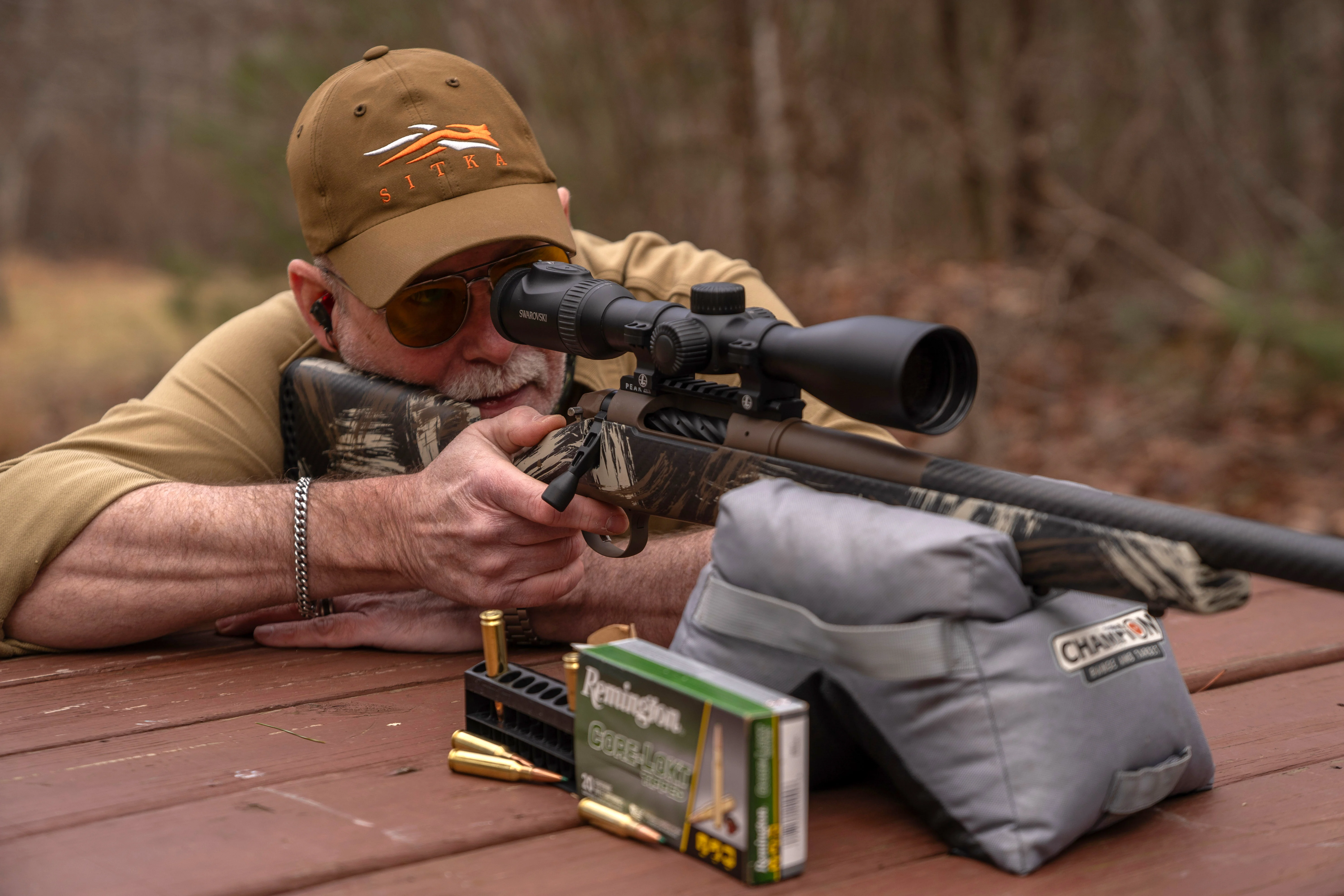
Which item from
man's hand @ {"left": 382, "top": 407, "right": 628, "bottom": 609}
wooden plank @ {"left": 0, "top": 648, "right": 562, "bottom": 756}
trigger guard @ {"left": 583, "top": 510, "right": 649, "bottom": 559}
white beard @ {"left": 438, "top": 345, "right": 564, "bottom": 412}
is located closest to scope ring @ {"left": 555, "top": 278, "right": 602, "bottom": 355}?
man's hand @ {"left": 382, "top": 407, "right": 628, "bottom": 609}

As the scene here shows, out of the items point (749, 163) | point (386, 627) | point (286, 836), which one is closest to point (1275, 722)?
point (286, 836)

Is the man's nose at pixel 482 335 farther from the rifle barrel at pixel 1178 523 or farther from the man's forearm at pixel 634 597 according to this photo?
the rifle barrel at pixel 1178 523

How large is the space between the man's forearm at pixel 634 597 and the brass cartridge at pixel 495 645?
0.61 m

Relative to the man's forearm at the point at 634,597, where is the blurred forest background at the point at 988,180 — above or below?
above

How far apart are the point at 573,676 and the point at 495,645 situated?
22 centimetres

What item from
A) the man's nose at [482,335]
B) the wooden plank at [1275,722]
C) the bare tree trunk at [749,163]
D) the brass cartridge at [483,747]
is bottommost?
the wooden plank at [1275,722]

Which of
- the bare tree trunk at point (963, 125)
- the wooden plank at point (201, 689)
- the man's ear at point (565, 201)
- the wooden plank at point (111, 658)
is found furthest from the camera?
the bare tree trunk at point (963, 125)

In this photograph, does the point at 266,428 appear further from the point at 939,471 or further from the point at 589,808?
the point at 939,471

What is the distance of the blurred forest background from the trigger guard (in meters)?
4.88

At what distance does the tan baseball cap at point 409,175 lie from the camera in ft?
8.04

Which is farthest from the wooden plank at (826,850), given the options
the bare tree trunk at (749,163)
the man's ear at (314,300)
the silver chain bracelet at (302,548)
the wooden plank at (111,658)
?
the bare tree trunk at (749,163)

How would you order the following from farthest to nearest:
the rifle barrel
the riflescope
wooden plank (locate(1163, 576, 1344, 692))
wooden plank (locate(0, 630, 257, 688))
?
wooden plank (locate(0, 630, 257, 688))
wooden plank (locate(1163, 576, 1344, 692))
the riflescope
the rifle barrel

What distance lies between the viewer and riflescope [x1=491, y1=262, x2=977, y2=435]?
1.49 metres

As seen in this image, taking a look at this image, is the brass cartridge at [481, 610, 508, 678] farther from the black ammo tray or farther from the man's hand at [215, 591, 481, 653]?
the man's hand at [215, 591, 481, 653]
